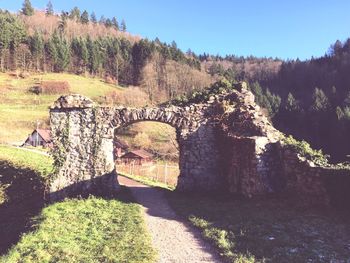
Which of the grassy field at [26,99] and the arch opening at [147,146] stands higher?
the grassy field at [26,99]

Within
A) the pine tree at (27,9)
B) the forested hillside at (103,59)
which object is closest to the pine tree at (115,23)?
the pine tree at (27,9)

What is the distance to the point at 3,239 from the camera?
13500 mm

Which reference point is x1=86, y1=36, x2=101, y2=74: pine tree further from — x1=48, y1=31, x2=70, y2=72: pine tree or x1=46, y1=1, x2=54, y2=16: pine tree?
x1=46, y1=1, x2=54, y2=16: pine tree

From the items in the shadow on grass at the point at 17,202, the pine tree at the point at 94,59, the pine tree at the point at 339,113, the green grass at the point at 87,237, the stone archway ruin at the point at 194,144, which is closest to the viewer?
the green grass at the point at 87,237

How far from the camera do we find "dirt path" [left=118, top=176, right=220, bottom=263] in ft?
29.9

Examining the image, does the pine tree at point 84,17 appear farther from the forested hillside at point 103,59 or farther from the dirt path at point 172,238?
the dirt path at point 172,238

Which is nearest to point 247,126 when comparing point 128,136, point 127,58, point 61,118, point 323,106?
point 61,118

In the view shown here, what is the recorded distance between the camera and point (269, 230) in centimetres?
1077

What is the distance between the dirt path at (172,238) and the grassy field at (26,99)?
4373cm

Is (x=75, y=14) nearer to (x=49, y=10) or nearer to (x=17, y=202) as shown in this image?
(x=49, y=10)

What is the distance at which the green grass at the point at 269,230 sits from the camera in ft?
29.2

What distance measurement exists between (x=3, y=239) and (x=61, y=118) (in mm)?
5388

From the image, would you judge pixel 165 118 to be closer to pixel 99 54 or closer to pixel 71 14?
pixel 99 54

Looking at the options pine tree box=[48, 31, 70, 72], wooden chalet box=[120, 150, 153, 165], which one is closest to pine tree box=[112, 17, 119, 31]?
pine tree box=[48, 31, 70, 72]
